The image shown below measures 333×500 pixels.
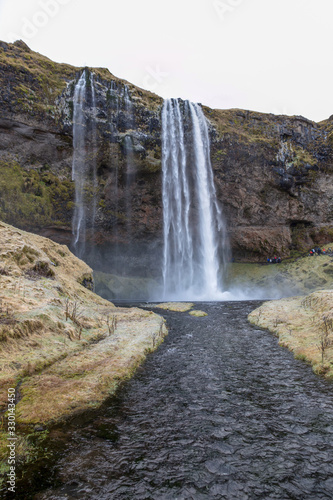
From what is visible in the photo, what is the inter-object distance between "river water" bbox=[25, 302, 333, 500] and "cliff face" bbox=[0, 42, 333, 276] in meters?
38.9

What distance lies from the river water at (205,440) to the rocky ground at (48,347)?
0.76m

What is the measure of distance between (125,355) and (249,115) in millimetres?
55681

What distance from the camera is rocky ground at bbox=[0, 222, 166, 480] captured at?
21.0 ft

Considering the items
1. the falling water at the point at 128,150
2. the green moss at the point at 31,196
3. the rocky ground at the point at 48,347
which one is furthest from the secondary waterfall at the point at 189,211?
the rocky ground at the point at 48,347

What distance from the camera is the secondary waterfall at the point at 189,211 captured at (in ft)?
146

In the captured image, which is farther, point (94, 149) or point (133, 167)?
point (133, 167)

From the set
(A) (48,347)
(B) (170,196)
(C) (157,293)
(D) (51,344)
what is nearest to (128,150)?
(B) (170,196)

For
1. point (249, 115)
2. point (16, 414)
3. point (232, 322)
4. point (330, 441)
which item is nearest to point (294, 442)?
point (330, 441)

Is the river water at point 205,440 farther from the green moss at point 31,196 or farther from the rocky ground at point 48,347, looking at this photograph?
the green moss at point 31,196

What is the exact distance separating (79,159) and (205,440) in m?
44.0

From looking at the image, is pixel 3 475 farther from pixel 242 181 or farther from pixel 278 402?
pixel 242 181

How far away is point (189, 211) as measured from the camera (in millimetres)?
49094

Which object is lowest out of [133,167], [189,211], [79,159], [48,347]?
[48,347]

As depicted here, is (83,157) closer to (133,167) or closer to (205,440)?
(133,167)
